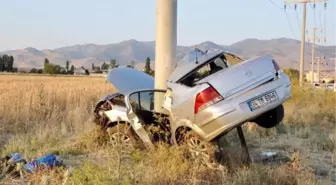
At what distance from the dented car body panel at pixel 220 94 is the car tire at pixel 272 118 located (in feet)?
2.71

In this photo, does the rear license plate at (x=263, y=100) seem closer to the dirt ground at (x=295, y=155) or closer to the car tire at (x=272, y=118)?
the dirt ground at (x=295, y=155)

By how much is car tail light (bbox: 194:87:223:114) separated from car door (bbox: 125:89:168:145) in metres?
1.00

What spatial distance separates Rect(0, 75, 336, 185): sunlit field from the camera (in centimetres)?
625

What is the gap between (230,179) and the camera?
6703mm

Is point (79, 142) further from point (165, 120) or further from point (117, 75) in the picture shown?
point (165, 120)

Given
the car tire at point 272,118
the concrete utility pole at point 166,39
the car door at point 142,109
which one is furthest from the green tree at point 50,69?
the car tire at point 272,118

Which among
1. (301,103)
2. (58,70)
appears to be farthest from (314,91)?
(58,70)

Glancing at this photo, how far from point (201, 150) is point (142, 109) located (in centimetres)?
200

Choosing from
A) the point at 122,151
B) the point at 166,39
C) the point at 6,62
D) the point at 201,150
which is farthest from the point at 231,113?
the point at 6,62

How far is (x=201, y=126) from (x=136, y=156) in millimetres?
976

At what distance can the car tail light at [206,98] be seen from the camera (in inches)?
278

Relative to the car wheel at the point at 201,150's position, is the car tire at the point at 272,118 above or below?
above

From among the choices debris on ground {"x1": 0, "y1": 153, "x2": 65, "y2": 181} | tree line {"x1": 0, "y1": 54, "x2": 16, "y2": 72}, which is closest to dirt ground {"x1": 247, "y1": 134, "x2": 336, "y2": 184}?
debris on ground {"x1": 0, "y1": 153, "x2": 65, "y2": 181}

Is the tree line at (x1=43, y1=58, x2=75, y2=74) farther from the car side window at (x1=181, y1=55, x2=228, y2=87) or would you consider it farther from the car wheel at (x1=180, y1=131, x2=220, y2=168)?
the car wheel at (x1=180, y1=131, x2=220, y2=168)
